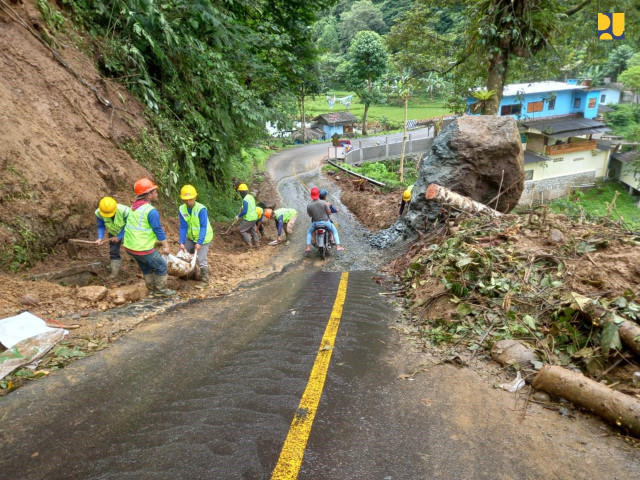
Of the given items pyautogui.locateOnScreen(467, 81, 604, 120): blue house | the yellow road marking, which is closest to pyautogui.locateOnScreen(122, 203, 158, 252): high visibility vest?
the yellow road marking

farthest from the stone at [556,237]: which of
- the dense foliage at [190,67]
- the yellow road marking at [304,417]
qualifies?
the dense foliage at [190,67]

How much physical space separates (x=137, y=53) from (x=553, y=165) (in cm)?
3124

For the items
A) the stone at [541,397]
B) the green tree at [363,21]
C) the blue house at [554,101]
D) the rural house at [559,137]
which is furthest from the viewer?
the green tree at [363,21]

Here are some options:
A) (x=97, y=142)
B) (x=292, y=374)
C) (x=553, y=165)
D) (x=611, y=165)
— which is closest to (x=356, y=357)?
(x=292, y=374)

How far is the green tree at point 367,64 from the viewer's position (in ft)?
140

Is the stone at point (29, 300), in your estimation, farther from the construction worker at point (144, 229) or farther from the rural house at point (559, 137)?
the rural house at point (559, 137)

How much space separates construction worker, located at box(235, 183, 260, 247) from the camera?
379 inches

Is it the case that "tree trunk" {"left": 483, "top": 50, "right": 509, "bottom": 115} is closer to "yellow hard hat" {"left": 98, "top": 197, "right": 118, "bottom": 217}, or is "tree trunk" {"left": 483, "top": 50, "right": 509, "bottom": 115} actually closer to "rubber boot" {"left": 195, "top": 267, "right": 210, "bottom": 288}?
"rubber boot" {"left": 195, "top": 267, "right": 210, "bottom": 288}

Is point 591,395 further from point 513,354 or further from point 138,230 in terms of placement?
point 138,230

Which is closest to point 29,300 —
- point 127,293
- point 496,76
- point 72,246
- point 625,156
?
point 127,293

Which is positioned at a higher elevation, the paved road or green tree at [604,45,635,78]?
green tree at [604,45,635,78]

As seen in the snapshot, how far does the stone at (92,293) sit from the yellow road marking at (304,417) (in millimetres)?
3148

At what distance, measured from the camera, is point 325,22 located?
7712cm

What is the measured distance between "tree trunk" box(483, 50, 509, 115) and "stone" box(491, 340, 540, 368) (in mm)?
10497
